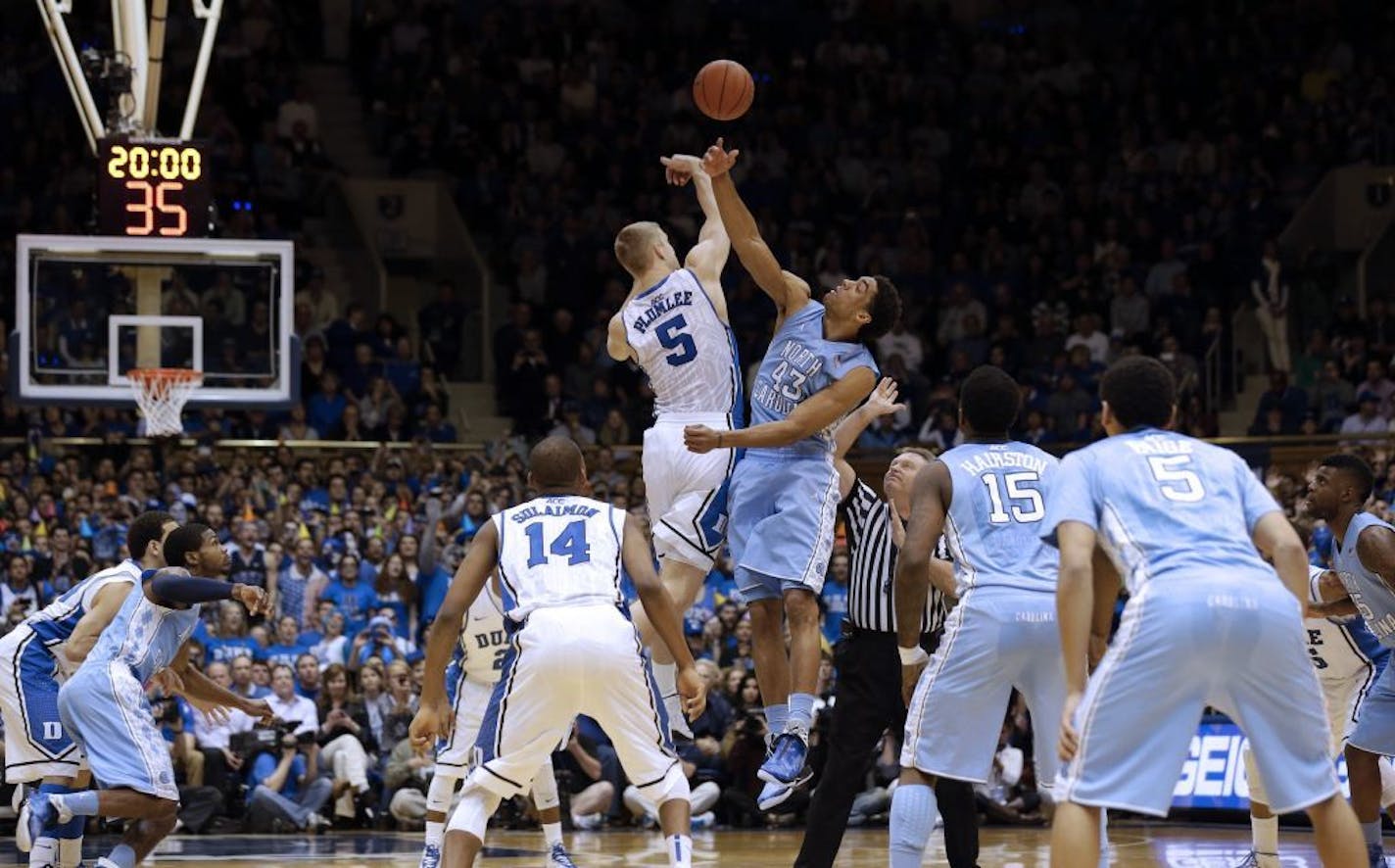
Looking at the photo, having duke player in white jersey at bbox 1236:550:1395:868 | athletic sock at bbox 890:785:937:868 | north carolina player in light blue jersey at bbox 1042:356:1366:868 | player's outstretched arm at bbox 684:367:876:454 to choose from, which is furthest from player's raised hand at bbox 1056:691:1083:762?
duke player in white jersey at bbox 1236:550:1395:868

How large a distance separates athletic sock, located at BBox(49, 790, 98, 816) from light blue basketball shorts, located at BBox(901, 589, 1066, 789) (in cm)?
434

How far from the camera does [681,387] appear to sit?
1041 cm

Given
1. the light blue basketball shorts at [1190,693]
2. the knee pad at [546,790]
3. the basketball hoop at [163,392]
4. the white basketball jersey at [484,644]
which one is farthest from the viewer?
the basketball hoop at [163,392]

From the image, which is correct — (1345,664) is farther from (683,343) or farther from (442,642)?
(442,642)

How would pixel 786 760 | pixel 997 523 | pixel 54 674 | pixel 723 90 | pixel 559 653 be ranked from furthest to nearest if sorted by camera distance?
1. pixel 54 674
2. pixel 723 90
3. pixel 786 760
4. pixel 559 653
5. pixel 997 523

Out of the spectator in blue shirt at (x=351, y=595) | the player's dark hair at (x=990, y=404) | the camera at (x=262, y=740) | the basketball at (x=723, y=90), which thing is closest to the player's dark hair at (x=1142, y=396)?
the player's dark hair at (x=990, y=404)

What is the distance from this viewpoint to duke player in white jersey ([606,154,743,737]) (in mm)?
10250

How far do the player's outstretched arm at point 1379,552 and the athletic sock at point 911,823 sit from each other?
3.30 m

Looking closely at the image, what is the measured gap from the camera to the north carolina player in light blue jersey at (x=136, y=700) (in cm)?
984

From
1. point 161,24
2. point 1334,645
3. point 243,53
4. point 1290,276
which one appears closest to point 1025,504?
point 1334,645

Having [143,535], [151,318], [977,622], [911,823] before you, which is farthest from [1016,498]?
[151,318]

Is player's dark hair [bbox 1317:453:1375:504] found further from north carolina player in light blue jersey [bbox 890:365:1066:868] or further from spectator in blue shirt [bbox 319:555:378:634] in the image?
spectator in blue shirt [bbox 319:555:378:634]

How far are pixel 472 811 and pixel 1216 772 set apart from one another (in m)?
9.26

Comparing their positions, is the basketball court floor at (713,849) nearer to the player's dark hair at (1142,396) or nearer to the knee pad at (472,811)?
the knee pad at (472,811)
